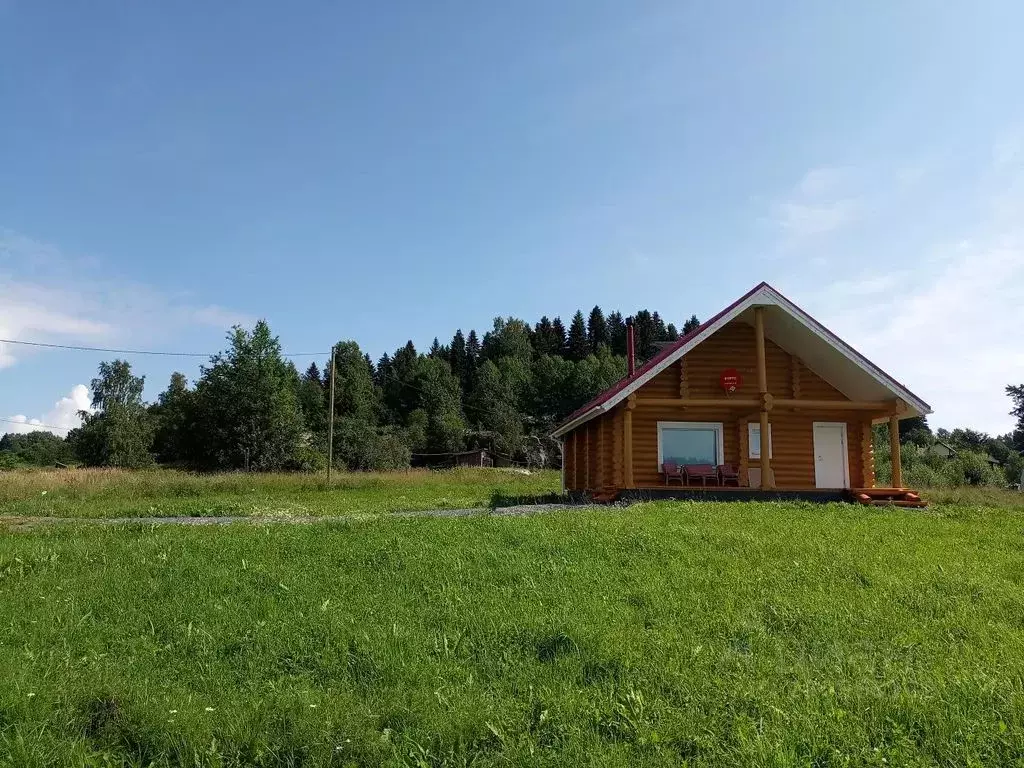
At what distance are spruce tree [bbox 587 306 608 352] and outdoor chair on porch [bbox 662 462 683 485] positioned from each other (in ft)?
358

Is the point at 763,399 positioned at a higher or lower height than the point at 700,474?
higher

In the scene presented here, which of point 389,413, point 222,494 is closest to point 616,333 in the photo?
point 389,413

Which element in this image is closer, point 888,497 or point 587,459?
point 888,497

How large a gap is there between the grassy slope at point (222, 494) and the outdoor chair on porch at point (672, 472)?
482 centimetres

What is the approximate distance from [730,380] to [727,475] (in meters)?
2.44

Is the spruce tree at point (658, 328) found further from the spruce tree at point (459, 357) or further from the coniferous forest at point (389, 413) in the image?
the spruce tree at point (459, 357)

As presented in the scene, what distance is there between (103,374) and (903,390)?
7021cm

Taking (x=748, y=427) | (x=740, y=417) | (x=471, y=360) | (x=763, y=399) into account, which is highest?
(x=471, y=360)

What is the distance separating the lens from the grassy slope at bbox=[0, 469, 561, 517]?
18.6 m

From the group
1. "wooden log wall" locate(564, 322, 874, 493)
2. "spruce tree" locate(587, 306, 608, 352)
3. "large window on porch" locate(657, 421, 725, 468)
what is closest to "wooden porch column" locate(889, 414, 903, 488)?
"wooden log wall" locate(564, 322, 874, 493)

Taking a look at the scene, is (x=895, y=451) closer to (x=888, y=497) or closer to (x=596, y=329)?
(x=888, y=497)

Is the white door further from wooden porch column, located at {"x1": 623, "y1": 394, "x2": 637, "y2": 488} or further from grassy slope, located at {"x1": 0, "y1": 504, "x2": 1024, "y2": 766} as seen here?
grassy slope, located at {"x1": 0, "y1": 504, "x2": 1024, "y2": 766}

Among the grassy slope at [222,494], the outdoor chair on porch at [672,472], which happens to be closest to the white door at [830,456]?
the outdoor chair on porch at [672,472]

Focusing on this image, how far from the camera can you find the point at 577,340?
129 meters
